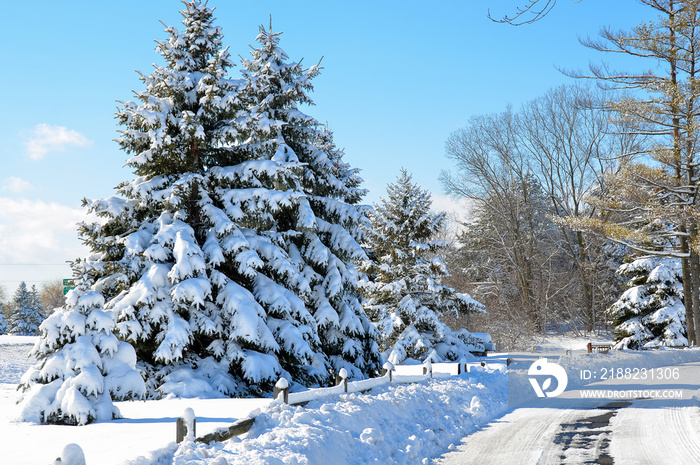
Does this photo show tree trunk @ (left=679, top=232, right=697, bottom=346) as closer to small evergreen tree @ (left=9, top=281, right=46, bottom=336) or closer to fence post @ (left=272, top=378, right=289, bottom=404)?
fence post @ (left=272, top=378, right=289, bottom=404)

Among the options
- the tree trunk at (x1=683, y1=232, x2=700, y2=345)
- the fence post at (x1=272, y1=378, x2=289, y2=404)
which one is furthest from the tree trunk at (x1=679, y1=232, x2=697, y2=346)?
the fence post at (x1=272, y1=378, x2=289, y2=404)

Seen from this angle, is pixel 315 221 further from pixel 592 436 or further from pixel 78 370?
pixel 592 436

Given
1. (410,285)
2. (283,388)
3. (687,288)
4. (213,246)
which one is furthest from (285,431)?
(687,288)

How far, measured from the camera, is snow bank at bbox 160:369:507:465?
602cm

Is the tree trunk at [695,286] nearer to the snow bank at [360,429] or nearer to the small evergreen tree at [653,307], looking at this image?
the small evergreen tree at [653,307]

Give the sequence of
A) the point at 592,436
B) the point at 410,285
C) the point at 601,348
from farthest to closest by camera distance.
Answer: the point at 601,348
the point at 410,285
the point at 592,436

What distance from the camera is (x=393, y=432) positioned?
847 cm

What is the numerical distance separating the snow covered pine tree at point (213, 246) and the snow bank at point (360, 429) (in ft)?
11.0

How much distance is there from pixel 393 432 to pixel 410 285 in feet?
46.7

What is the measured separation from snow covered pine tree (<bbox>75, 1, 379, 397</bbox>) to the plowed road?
5.19m

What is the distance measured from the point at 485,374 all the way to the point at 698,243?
1029 centimetres

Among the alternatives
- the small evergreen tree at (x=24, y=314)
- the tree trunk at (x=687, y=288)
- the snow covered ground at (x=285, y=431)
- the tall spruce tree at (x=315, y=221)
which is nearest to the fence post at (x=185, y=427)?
the snow covered ground at (x=285, y=431)

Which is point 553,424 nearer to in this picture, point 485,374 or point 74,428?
point 485,374

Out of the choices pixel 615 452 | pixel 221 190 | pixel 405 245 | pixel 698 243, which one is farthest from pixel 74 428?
pixel 698 243
